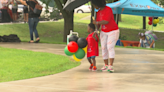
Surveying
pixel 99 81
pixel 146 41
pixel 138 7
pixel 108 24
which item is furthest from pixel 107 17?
pixel 138 7

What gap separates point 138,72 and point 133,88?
2.19 m

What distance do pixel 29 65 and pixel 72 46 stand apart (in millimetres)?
1392

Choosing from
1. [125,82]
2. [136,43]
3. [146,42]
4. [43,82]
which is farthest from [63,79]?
[136,43]

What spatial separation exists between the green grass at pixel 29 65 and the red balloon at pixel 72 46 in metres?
0.59

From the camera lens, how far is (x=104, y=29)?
8297mm

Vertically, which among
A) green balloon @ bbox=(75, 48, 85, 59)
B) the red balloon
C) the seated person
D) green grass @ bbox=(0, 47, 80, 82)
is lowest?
the seated person

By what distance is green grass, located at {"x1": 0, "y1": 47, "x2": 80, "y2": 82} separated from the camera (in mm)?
7905

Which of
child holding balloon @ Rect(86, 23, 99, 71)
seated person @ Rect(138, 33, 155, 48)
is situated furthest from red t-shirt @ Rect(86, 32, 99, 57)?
seated person @ Rect(138, 33, 155, 48)

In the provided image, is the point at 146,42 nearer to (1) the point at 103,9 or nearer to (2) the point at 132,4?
(2) the point at 132,4

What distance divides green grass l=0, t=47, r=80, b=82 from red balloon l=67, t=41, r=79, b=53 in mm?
595

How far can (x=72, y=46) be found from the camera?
8.56 metres

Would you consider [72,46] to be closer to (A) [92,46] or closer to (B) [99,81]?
(A) [92,46]

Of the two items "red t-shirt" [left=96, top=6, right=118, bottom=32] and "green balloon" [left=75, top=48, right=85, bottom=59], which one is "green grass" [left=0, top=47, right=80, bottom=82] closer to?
"green balloon" [left=75, top=48, right=85, bottom=59]

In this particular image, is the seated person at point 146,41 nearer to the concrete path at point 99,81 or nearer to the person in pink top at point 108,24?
the concrete path at point 99,81
